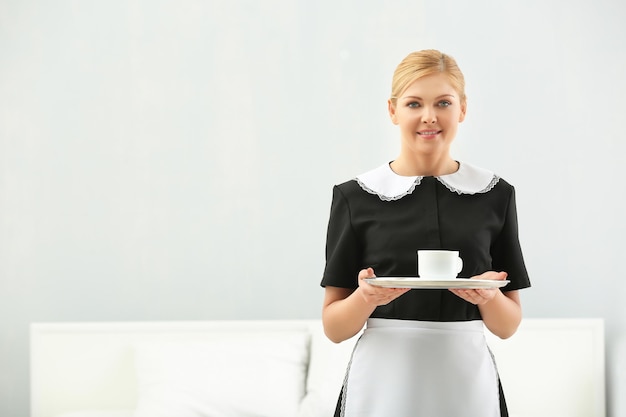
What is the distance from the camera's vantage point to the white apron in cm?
124

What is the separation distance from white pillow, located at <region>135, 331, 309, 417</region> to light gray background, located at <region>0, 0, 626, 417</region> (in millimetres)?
285

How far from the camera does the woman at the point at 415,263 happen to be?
4.08ft

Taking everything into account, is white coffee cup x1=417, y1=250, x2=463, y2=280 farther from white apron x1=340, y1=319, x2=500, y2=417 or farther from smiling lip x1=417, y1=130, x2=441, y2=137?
smiling lip x1=417, y1=130, x2=441, y2=137

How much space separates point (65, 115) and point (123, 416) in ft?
3.89

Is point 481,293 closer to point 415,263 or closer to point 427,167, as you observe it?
point 415,263

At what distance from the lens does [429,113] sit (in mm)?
1297

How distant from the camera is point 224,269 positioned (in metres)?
3.11

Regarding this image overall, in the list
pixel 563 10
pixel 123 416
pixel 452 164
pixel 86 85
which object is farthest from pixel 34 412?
pixel 563 10

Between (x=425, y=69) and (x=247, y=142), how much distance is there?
1.90 meters

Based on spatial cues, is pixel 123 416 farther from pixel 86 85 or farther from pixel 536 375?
pixel 536 375

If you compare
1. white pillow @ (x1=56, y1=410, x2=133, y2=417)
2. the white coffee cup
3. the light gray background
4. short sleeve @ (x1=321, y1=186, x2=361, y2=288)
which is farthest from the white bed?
the white coffee cup

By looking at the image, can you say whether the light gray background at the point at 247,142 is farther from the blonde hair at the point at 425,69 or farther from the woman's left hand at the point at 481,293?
the woman's left hand at the point at 481,293

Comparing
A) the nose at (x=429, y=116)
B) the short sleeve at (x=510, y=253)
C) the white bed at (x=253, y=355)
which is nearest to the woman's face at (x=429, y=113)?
the nose at (x=429, y=116)

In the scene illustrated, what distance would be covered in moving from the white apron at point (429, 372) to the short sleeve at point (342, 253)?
0.31 ft
